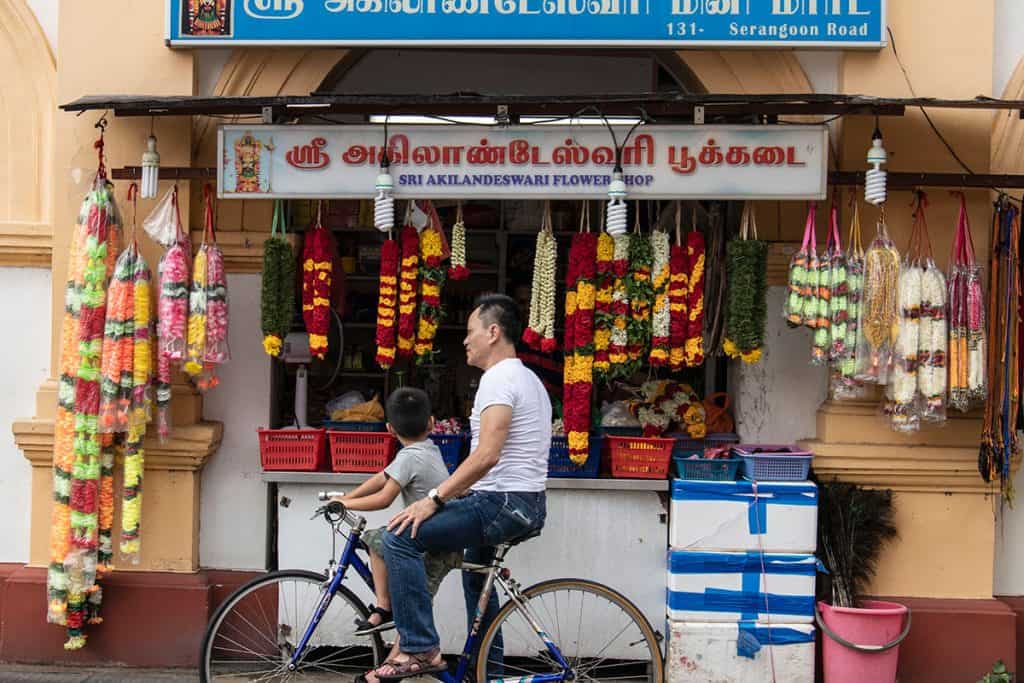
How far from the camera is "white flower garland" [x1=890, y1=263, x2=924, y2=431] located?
17.8 ft

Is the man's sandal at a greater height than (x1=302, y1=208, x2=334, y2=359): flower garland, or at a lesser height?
lesser

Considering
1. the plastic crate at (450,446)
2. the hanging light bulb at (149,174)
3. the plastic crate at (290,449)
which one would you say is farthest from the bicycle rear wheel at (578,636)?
the hanging light bulb at (149,174)

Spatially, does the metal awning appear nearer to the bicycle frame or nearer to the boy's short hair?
the boy's short hair

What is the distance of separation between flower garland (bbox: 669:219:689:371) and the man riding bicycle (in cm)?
101

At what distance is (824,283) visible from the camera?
17.9 feet

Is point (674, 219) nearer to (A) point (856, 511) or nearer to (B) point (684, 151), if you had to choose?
(B) point (684, 151)

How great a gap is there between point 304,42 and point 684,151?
195cm

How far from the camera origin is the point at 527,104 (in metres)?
5.29

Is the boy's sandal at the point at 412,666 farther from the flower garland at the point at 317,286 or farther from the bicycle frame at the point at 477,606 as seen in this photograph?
the flower garland at the point at 317,286

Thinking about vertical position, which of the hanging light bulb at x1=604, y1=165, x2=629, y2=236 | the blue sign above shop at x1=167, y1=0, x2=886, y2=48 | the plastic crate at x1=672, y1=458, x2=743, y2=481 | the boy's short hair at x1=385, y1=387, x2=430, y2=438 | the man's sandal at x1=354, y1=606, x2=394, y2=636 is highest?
the blue sign above shop at x1=167, y1=0, x2=886, y2=48

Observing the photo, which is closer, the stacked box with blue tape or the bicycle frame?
the bicycle frame

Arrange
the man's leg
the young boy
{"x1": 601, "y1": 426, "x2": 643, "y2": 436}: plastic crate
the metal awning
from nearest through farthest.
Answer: the young boy → the man's leg → the metal awning → {"x1": 601, "y1": 426, "x2": 643, "y2": 436}: plastic crate

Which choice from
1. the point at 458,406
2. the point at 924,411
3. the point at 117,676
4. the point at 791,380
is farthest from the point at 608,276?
the point at 117,676

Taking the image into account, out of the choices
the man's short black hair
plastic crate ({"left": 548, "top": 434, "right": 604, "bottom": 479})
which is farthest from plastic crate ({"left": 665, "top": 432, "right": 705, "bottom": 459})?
the man's short black hair
